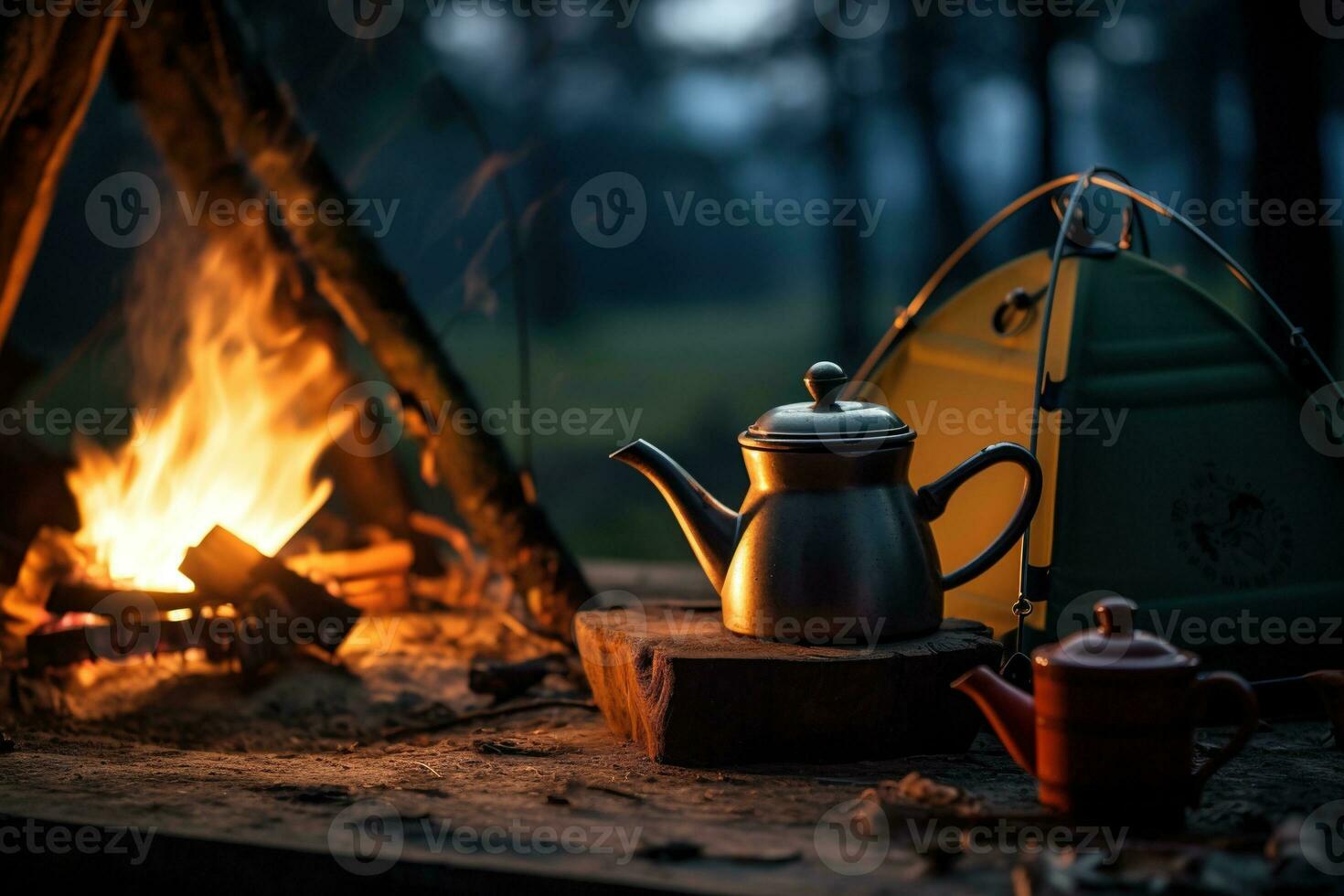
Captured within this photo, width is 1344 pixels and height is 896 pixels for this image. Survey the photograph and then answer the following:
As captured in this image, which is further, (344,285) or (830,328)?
(830,328)

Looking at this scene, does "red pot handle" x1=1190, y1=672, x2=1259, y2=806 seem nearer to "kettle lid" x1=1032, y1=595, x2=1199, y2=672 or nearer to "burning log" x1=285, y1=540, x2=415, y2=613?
"kettle lid" x1=1032, y1=595, x2=1199, y2=672

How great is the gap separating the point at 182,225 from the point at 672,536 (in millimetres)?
4212

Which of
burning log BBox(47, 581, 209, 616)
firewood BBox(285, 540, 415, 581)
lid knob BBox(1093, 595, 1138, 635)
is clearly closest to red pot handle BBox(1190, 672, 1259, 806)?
lid knob BBox(1093, 595, 1138, 635)

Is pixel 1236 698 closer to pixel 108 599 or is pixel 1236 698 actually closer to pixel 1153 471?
pixel 1153 471

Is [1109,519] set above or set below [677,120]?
below

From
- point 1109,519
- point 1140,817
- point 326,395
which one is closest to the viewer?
point 1140,817

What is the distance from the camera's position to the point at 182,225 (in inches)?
182

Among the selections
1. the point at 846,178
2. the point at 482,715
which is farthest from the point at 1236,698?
the point at 846,178

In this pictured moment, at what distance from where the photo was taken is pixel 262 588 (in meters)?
3.61

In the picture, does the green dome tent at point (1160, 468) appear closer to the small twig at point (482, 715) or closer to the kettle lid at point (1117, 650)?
the kettle lid at point (1117, 650)

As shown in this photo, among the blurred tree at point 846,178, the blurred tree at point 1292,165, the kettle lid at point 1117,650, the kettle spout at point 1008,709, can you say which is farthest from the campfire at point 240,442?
the blurred tree at point 846,178

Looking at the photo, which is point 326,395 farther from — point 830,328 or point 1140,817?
point 830,328

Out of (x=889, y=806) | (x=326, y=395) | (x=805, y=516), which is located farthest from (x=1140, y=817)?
(x=326, y=395)

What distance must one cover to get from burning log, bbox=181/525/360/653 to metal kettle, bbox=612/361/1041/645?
1477 millimetres
